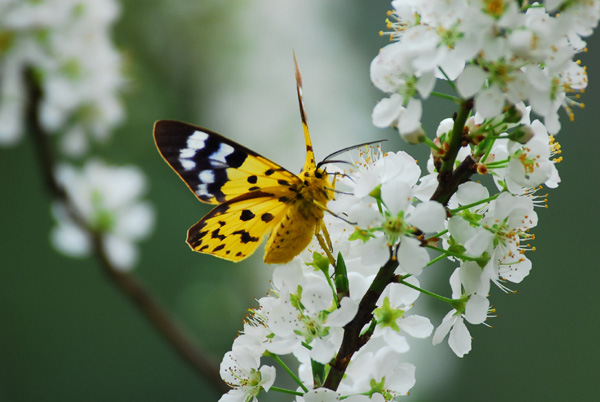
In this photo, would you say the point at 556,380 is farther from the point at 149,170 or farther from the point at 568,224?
the point at 149,170

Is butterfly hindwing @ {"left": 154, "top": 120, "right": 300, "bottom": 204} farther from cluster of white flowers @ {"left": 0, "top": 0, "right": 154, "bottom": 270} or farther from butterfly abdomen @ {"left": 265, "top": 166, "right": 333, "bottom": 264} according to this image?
cluster of white flowers @ {"left": 0, "top": 0, "right": 154, "bottom": 270}

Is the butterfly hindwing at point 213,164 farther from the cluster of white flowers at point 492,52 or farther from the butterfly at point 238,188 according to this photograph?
the cluster of white flowers at point 492,52

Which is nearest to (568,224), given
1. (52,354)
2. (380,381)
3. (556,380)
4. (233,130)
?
(556,380)

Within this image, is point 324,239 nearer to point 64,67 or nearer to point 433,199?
point 433,199

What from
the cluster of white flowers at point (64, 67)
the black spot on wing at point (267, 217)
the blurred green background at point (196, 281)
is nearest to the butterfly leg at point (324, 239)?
the black spot on wing at point (267, 217)

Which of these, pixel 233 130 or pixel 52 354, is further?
pixel 52 354

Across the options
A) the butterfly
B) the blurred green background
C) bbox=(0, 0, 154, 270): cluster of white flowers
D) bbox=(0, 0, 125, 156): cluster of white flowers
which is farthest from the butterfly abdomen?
the blurred green background

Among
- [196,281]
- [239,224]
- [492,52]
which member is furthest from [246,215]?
[196,281]
